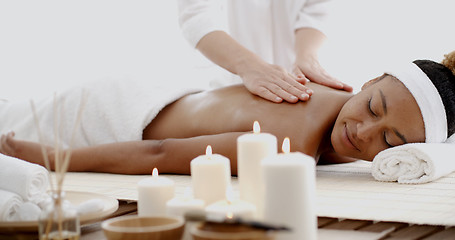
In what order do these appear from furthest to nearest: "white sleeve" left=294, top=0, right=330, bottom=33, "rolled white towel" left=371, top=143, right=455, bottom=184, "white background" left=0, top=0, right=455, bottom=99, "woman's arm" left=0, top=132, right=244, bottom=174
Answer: "white background" left=0, top=0, right=455, bottom=99
"white sleeve" left=294, top=0, right=330, bottom=33
"woman's arm" left=0, top=132, right=244, bottom=174
"rolled white towel" left=371, top=143, right=455, bottom=184

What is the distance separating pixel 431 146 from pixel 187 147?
945mm

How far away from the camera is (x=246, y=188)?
146cm

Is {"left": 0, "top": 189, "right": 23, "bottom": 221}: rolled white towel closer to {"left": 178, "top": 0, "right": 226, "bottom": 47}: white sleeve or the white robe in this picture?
{"left": 178, "top": 0, "right": 226, "bottom": 47}: white sleeve

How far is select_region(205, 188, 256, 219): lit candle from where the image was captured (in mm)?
1283

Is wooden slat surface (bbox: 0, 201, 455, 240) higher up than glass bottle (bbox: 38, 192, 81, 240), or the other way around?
glass bottle (bbox: 38, 192, 81, 240)

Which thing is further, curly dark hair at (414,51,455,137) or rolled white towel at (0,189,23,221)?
curly dark hair at (414,51,455,137)

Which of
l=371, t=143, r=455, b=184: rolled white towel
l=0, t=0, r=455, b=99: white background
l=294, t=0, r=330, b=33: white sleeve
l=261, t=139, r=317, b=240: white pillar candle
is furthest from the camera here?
l=0, t=0, r=455, b=99: white background

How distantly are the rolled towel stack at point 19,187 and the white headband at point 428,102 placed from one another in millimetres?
1348

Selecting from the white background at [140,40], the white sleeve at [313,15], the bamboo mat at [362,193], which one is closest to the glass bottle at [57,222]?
the bamboo mat at [362,193]

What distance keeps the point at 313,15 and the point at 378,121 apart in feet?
4.43

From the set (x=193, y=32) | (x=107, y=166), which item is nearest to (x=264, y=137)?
(x=107, y=166)

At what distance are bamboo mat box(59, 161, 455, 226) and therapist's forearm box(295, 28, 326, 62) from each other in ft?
2.20

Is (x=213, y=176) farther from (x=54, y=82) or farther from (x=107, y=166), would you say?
(x=54, y=82)

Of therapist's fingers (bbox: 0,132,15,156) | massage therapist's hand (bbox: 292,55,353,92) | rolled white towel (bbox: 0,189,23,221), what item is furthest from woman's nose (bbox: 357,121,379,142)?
therapist's fingers (bbox: 0,132,15,156)
